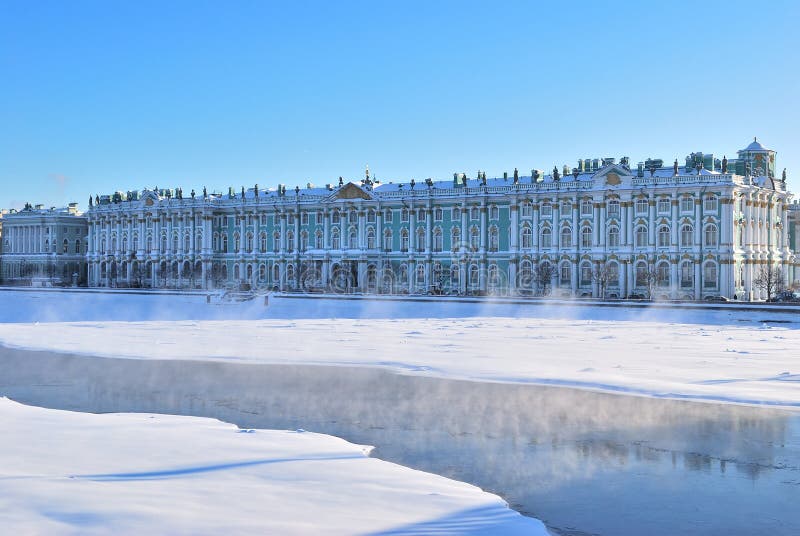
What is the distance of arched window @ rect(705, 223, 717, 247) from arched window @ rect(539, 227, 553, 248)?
10234 millimetres

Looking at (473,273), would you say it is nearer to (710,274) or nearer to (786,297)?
(710,274)

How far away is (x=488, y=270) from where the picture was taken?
64312 millimetres

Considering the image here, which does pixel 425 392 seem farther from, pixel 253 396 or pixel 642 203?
pixel 642 203

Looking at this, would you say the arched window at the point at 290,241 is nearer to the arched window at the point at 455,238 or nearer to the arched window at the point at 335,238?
the arched window at the point at 335,238

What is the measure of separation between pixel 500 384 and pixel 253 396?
5.90 metres

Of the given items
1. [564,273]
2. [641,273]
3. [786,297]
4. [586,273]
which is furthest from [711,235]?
[564,273]

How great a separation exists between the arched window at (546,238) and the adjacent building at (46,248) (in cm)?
4934

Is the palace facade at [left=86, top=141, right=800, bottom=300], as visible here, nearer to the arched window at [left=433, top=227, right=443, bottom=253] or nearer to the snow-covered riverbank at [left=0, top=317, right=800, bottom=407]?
the arched window at [left=433, top=227, right=443, bottom=253]

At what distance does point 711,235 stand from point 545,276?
1057cm

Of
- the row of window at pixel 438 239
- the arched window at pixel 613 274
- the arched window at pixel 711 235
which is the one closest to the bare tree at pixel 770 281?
the arched window at pixel 711 235

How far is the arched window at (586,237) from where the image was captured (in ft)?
196

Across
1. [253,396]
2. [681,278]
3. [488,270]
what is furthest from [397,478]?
[488,270]

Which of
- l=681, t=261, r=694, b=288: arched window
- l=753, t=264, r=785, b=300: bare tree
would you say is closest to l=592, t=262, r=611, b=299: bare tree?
l=681, t=261, r=694, b=288: arched window

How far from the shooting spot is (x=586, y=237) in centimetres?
6003
